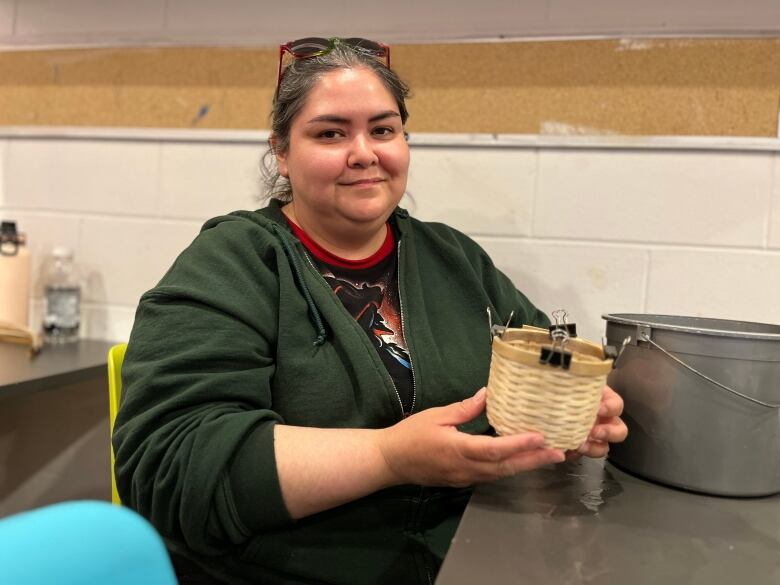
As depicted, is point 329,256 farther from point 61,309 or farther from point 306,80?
point 61,309

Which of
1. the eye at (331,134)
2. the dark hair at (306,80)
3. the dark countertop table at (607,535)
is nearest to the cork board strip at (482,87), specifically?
the dark hair at (306,80)

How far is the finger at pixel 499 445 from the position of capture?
648 mm

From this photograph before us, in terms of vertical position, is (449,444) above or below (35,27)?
below

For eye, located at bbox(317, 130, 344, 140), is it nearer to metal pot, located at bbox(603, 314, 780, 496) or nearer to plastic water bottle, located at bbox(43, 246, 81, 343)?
metal pot, located at bbox(603, 314, 780, 496)

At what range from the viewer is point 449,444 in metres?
0.69

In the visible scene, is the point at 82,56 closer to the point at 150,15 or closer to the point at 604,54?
the point at 150,15

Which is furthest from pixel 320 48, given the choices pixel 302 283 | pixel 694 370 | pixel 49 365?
pixel 49 365

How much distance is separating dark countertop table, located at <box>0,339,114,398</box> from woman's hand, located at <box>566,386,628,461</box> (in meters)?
1.03

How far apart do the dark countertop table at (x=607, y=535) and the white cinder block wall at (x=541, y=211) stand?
0.60 meters

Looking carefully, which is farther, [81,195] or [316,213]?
[81,195]

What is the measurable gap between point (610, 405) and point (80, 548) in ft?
2.11

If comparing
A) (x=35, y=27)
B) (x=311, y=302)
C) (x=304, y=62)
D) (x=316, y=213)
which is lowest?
(x=311, y=302)

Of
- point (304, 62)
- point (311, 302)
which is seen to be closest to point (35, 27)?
point (304, 62)

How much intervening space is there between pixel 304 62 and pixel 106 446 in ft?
3.89
